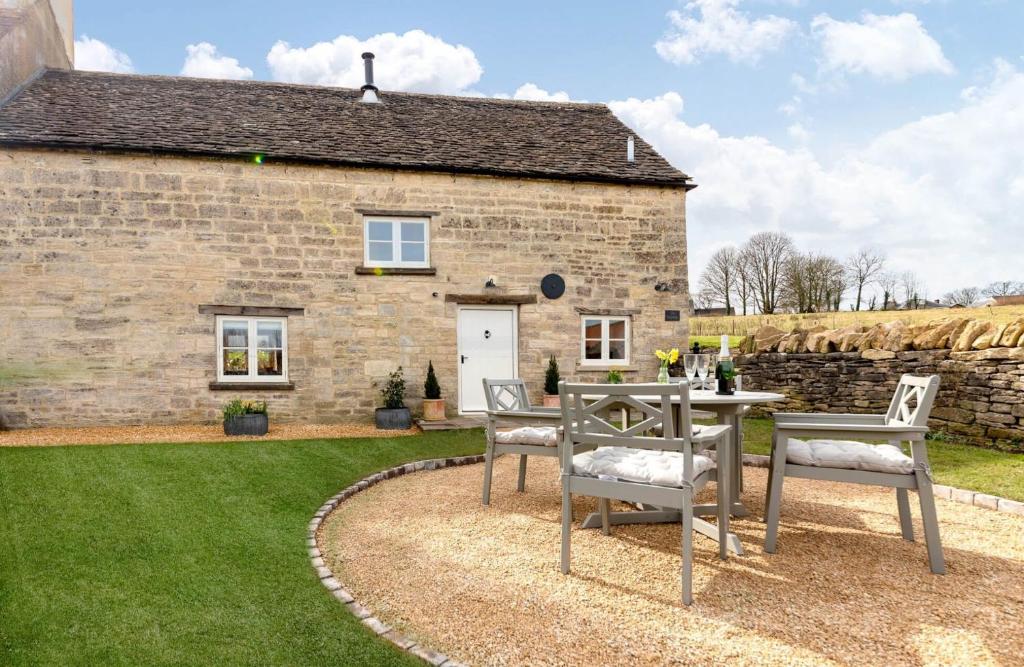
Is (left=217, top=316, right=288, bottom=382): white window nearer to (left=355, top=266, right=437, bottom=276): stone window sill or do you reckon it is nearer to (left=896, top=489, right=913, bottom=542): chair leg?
(left=355, top=266, right=437, bottom=276): stone window sill

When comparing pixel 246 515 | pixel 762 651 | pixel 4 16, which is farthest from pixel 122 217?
pixel 762 651

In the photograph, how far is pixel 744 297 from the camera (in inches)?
1180

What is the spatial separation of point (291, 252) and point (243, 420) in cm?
294

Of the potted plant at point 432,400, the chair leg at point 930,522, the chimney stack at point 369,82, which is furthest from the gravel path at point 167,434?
the chimney stack at point 369,82

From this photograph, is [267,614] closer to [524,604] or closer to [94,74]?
[524,604]

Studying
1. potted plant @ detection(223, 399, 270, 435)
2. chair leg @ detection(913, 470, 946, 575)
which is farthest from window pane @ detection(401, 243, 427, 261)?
chair leg @ detection(913, 470, 946, 575)

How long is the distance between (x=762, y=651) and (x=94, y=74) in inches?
574

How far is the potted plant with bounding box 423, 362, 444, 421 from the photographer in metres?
10.1

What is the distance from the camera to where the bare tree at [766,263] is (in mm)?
28797

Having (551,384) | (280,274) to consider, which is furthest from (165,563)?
(551,384)

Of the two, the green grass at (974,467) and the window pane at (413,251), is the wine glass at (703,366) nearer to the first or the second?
the green grass at (974,467)

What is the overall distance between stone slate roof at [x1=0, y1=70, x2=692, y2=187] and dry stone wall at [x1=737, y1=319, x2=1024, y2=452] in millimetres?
3799

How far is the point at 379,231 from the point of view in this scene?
1062 cm

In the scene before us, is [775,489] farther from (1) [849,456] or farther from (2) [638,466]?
(2) [638,466]
